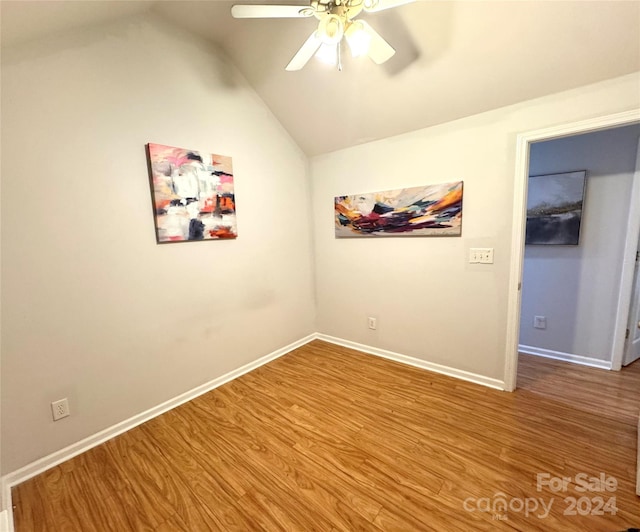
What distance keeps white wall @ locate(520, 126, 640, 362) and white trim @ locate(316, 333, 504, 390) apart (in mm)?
1061

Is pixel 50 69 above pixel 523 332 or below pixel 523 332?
above

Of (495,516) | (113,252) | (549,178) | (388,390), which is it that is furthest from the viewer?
(549,178)

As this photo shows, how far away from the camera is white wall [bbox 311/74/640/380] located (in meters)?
1.98

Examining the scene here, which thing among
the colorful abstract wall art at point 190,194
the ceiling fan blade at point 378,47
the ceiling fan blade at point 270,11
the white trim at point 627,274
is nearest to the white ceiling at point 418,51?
the ceiling fan blade at point 378,47

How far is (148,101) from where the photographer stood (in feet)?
6.42

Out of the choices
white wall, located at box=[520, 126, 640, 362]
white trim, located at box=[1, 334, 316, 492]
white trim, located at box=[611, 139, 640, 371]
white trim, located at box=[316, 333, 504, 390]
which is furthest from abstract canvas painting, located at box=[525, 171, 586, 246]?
white trim, located at box=[1, 334, 316, 492]

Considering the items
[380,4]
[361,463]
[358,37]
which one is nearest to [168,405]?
[361,463]

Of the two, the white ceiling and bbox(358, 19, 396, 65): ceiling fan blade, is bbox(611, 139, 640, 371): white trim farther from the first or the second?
bbox(358, 19, 396, 65): ceiling fan blade

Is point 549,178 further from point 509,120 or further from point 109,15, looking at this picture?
point 109,15

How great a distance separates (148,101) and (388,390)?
2840 millimetres

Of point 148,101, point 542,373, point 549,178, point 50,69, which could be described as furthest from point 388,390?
point 50,69

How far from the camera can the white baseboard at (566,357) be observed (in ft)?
8.32

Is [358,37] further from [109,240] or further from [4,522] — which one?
[4,522]

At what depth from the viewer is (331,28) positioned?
4.43 feet
